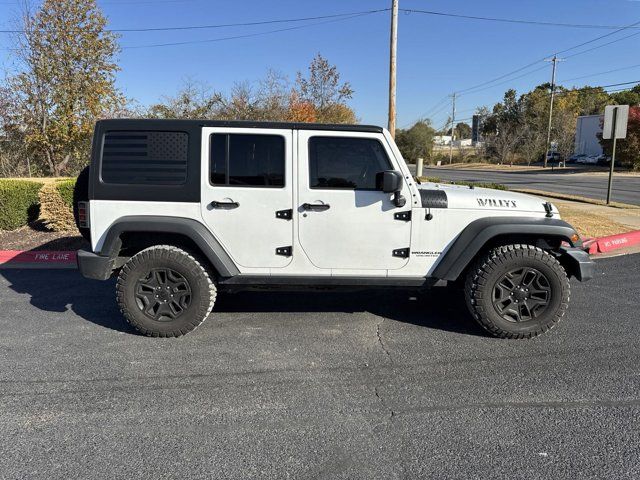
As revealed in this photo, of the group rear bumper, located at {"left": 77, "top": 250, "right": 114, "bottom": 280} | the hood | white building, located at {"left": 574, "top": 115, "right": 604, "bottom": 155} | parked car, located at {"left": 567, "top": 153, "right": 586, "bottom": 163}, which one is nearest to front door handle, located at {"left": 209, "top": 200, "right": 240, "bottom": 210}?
rear bumper, located at {"left": 77, "top": 250, "right": 114, "bottom": 280}

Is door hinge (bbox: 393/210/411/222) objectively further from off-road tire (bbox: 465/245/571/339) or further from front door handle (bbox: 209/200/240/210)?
front door handle (bbox: 209/200/240/210)

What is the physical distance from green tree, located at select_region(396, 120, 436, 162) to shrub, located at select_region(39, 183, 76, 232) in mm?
62845

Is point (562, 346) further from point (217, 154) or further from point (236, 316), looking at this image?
point (217, 154)

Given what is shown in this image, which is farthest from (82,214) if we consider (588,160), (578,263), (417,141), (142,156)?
(417,141)

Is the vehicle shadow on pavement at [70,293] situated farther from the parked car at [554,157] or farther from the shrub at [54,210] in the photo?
the parked car at [554,157]

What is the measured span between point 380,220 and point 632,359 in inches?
90.5

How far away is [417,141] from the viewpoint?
68.9 m

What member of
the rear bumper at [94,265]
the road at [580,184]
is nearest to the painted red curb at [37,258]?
the rear bumper at [94,265]

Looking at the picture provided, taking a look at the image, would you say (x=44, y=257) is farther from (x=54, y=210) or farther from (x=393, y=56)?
(x=393, y=56)

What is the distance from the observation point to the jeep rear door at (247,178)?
4078 millimetres

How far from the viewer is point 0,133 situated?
13031mm

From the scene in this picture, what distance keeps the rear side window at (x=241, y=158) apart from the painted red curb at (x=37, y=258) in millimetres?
4395

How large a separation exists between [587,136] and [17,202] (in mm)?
67832

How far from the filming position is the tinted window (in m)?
4.10
